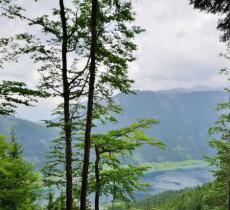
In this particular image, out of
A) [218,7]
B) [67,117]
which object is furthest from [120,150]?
[218,7]

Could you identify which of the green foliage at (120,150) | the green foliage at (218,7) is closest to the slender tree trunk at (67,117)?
the green foliage at (120,150)

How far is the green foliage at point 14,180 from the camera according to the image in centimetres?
2664

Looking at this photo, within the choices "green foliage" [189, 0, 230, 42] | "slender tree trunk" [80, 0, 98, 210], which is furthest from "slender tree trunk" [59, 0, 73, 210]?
"green foliage" [189, 0, 230, 42]

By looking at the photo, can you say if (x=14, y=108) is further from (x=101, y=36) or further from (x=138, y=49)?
(x=138, y=49)

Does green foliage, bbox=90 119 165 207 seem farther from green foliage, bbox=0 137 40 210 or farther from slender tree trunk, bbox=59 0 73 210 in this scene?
green foliage, bbox=0 137 40 210

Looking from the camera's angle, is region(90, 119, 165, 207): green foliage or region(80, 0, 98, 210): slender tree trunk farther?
region(90, 119, 165, 207): green foliage

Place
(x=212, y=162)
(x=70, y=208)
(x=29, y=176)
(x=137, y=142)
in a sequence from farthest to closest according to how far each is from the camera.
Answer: (x=29, y=176)
(x=212, y=162)
(x=137, y=142)
(x=70, y=208)

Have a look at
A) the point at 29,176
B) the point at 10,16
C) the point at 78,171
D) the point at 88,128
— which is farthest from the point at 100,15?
the point at 29,176

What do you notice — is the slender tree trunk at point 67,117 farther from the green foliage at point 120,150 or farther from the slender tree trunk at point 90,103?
the green foliage at point 120,150

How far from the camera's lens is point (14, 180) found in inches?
1125

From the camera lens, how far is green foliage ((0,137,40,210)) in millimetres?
26641

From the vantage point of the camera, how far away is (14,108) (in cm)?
1376

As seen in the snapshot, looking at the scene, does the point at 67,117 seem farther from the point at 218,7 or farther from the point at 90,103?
the point at 218,7

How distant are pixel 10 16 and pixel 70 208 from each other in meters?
8.31
